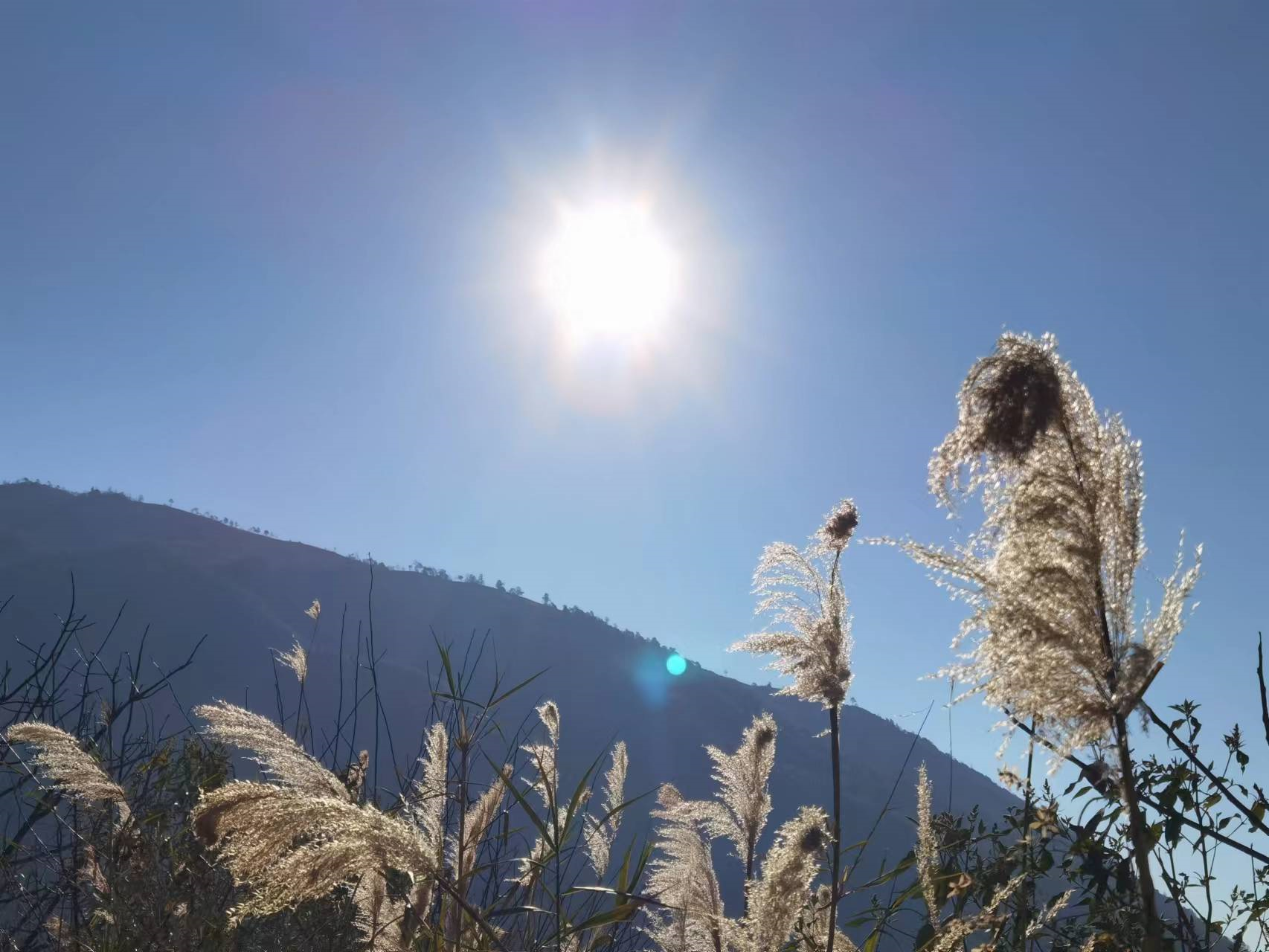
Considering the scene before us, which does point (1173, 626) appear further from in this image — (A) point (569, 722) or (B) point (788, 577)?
(A) point (569, 722)

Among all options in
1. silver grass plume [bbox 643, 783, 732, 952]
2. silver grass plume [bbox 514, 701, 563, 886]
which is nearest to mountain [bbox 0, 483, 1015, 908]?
silver grass plume [bbox 643, 783, 732, 952]

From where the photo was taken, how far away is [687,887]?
2416 millimetres

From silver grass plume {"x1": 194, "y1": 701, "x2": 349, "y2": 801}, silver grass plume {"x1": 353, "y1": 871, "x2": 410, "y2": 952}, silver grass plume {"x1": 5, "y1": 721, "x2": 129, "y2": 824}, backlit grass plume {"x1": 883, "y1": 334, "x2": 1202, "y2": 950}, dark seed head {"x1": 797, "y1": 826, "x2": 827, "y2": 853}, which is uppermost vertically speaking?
backlit grass plume {"x1": 883, "y1": 334, "x2": 1202, "y2": 950}

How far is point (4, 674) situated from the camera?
3600 mm

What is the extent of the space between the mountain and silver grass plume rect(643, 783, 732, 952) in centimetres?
11758

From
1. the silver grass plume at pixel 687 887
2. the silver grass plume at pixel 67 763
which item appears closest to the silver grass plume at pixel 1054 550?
the silver grass plume at pixel 687 887

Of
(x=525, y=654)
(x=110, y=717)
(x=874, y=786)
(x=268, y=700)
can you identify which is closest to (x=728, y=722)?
(x=874, y=786)

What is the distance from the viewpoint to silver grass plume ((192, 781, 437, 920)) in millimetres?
1156

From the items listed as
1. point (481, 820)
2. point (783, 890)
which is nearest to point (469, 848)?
point (481, 820)

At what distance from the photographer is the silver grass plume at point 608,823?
113 inches

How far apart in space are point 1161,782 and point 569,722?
164 meters

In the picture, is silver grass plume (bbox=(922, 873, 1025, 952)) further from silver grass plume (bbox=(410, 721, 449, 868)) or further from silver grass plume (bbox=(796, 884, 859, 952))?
silver grass plume (bbox=(410, 721, 449, 868))

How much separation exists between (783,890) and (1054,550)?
0.99m

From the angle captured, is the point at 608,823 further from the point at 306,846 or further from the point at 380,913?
the point at 306,846
